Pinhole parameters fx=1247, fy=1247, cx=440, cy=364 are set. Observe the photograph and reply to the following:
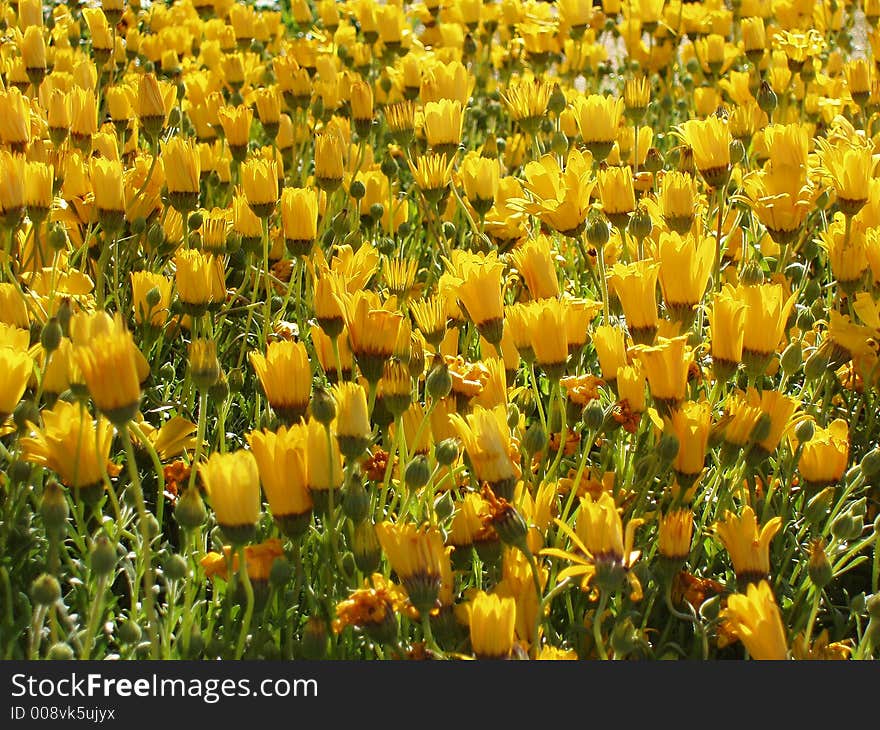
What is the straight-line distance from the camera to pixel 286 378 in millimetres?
1940

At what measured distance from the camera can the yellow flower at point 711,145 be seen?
261 cm

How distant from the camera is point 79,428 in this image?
6.02ft

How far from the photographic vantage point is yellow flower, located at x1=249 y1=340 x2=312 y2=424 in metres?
1.92

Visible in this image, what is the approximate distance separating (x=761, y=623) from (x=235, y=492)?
70cm

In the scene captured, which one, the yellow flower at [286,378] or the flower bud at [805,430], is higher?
the yellow flower at [286,378]

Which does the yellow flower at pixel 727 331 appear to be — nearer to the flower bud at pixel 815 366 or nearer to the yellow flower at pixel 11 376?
the flower bud at pixel 815 366

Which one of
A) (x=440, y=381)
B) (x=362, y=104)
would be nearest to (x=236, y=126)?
(x=362, y=104)

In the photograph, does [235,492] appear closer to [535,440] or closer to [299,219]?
[535,440]

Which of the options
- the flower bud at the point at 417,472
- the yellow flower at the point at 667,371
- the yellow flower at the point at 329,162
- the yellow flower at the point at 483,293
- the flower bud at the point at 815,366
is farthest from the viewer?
the yellow flower at the point at 329,162

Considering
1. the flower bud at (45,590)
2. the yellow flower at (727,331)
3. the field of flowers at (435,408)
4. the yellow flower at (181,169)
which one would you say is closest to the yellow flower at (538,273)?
the field of flowers at (435,408)

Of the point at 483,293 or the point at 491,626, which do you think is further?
the point at 483,293

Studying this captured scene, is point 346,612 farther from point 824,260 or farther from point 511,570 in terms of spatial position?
point 824,260

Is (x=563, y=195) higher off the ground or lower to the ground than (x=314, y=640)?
higher

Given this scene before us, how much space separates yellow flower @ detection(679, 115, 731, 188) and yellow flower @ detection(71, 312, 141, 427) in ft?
4.74
